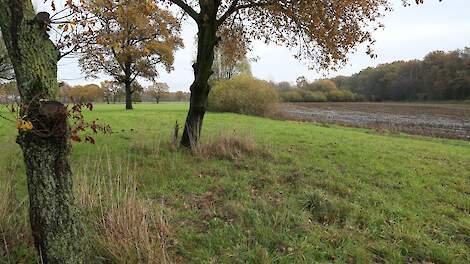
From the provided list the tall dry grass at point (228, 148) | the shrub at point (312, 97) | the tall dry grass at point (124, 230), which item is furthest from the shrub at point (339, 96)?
the tall dry grass at point (124, 230)

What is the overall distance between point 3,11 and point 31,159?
1.50m

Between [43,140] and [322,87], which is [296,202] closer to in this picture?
[43,140]

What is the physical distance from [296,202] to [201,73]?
568 cm

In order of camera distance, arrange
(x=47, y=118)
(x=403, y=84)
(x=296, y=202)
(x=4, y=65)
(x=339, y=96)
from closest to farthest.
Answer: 1. (x=47, y=118)
2. (x=296, y=202)
3. (x=4, y=65)
4. (x=403, y=84)
5. (x=339, y=96)

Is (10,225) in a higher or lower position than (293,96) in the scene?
lower

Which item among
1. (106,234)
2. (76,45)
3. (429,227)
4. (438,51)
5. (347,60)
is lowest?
(429,227)

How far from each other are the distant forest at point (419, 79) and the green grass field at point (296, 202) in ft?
240

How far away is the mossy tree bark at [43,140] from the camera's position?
3646mm

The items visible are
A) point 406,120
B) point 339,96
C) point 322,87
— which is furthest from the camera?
point 322,87

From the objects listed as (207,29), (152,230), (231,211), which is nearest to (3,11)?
(152,230)

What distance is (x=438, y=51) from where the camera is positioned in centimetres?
9012

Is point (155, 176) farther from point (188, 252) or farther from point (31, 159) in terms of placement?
point (31, 159)

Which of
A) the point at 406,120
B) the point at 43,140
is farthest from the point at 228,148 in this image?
the point at 406,120

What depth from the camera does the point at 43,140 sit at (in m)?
3.74
